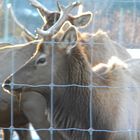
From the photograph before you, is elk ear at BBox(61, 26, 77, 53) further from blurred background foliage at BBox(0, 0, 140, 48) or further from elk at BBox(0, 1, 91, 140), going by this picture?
blurred background foliage at BBox(0, 0, 140, 48)

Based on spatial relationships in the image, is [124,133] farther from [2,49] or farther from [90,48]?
[2,49]

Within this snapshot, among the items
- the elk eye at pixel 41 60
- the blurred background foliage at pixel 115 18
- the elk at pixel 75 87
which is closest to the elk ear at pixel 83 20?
the blurred background foliage at pixel 115 18

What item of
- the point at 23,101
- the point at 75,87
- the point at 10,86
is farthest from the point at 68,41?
the point at 23,101

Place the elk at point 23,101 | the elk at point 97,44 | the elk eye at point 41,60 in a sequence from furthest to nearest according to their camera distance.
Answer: the elk at point 97,44 → the elk at point 23,101 → the elk eye at point 41,60

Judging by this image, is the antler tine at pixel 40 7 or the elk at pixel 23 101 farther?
the antler tine at pixel 40 7

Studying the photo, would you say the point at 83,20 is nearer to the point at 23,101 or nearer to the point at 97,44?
the point at 97,44

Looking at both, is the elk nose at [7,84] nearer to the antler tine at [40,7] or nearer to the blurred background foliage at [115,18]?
the blurred background foliage at [115,18]

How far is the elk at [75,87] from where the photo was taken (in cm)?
583

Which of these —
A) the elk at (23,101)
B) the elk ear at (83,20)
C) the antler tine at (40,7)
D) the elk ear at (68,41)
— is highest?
the antler tine at (40,7)

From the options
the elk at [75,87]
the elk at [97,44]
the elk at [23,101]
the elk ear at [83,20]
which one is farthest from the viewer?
the elk ear at [83,20]

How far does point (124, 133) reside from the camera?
18.5 ft

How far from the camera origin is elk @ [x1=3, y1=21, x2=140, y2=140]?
5.83 metres

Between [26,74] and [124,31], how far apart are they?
2275mm

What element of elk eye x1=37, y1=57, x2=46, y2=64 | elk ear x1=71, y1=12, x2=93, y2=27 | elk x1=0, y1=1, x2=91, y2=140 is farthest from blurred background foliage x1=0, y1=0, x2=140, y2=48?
elk eye x1=37, y1=57, x2=46, y2=64
